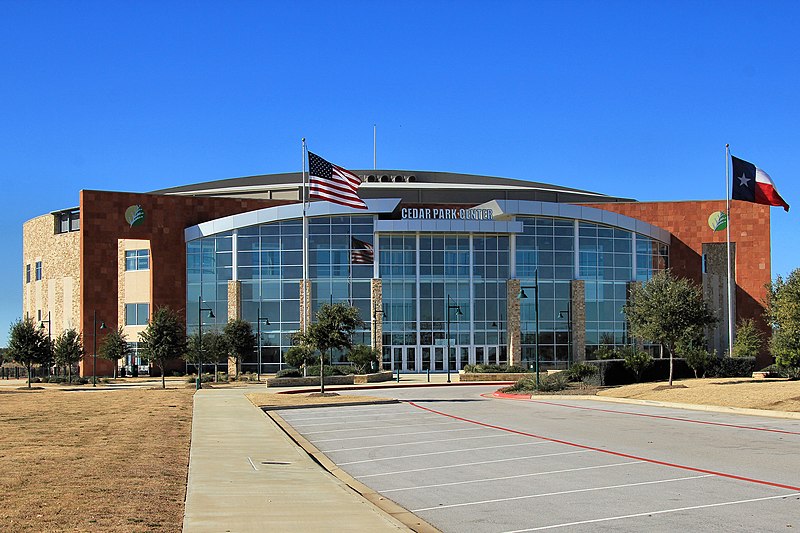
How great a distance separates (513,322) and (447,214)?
992cm

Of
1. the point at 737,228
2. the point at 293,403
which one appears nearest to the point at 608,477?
the point at 293,403

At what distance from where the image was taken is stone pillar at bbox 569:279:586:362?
71.3 meters

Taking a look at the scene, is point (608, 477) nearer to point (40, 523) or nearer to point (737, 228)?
point (40, 523)

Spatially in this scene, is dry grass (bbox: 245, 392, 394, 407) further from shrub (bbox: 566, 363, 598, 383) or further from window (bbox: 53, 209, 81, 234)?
window (bbox: 53, 209, 81, 234)

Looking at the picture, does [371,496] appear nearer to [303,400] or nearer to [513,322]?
[303,400]

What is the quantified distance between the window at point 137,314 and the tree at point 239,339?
8.86m

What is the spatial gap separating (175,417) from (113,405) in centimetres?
770

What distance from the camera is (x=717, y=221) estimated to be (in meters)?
76.2

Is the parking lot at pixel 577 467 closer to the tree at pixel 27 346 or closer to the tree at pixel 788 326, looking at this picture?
the tree at pixel 788 326

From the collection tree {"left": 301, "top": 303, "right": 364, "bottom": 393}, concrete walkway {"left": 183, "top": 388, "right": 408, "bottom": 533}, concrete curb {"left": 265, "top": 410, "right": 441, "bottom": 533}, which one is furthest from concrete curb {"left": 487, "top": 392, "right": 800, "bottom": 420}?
concrete walkway {"left": 183, "top": 388, "right": 408, "bottom": 533}

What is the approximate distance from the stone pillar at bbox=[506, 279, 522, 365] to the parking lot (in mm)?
40551

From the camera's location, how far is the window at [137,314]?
75562 millimetres

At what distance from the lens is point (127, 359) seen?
3012 inches

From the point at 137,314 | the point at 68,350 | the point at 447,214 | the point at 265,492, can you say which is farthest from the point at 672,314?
the point at 137,314
